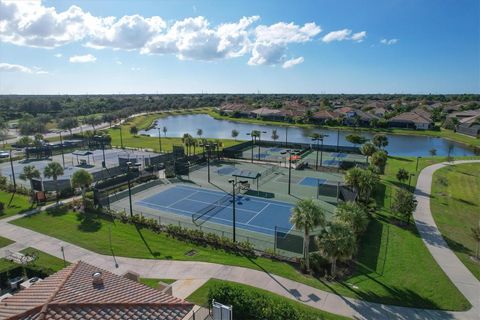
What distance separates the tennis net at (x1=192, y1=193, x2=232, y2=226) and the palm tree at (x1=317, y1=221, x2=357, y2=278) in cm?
1312

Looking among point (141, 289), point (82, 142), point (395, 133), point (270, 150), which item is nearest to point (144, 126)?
point (82, 142)

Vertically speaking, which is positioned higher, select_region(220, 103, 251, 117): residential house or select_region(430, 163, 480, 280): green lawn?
select_region(220, 103, 251, 117): residential house

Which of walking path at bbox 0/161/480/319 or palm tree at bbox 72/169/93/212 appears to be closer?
walking path at bbox 0/161/480/319

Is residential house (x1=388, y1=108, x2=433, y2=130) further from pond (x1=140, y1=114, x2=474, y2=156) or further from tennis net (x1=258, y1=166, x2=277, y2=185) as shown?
tennis net (x1=258, y1=166, x2=277, y2=185)

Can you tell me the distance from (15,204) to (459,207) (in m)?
45.2

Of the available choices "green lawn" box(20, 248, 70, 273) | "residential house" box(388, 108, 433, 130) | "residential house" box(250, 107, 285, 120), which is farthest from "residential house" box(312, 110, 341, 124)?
"green lawn" box(20, 248, 70, 273)

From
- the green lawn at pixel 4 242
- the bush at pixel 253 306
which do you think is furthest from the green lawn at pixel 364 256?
the bush at pixel 253 306

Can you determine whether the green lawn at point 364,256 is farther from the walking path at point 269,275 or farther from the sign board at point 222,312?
the sign board at point 222,312

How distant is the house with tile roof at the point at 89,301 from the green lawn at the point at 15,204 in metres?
23.2

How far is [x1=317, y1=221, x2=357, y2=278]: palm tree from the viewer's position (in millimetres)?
18922

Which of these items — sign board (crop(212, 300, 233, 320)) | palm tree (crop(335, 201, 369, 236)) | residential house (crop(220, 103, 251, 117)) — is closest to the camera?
sign board (crop(212, 300, 233, 320))

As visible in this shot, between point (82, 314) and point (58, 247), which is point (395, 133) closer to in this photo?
point (58, 247)

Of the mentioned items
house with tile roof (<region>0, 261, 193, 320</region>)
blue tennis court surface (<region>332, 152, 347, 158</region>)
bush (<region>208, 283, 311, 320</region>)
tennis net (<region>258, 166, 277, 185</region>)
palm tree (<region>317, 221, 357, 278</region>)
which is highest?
house with tile roof (<region>0, 261, 193, 320</region>)

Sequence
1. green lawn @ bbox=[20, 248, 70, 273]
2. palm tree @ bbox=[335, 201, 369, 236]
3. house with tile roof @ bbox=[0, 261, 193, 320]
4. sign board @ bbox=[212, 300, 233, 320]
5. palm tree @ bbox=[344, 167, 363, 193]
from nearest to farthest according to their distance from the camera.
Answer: house with tile roof @ bbox=[0, 261, 193, 320]
sign board @ bbox=[212, 300, 233, 320]
green lawn @ bbox=[20, 248, 70, 273]
palm tree @ bbox=[335, 201, 369, 236]
palm tree @ bbox=[344, 167, 363, 193]
